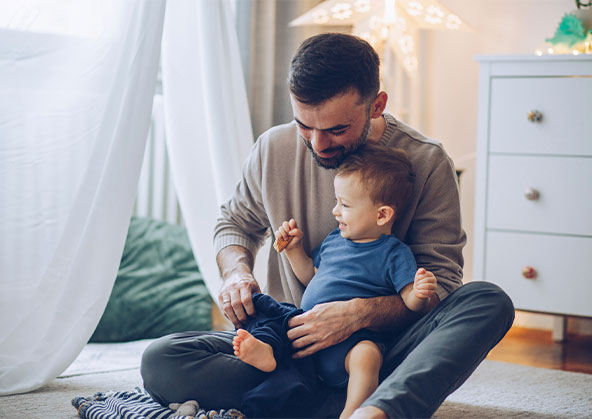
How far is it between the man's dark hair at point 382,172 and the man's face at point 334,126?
24mm

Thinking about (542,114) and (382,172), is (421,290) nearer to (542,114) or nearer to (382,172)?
(382,172)

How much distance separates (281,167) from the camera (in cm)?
152

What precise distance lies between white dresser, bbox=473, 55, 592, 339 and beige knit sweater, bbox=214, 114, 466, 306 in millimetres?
699

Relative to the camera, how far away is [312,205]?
150cm

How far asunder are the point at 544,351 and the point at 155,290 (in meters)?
1.23

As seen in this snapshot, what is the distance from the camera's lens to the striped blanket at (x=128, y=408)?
50.6 inches

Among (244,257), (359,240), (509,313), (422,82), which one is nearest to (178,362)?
(244,257)

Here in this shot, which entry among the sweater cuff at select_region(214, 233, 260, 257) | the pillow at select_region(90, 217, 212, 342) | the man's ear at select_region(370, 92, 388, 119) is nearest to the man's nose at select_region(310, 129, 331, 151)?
the man's ear at select_region(370, 92, 388, 119)

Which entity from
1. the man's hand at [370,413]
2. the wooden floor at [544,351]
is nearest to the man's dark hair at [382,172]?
the man's hand at [370,413]

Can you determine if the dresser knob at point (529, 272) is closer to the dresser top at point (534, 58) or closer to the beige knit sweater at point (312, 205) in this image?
the dresser top at point (534, 58)

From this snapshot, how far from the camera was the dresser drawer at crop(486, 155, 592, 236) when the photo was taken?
78.7 inches

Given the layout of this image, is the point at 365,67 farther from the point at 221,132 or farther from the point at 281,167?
the point at 221,132

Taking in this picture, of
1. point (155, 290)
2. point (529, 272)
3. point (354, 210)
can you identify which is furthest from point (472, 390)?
point (155, 290)

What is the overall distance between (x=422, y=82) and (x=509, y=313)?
1.66 metres
